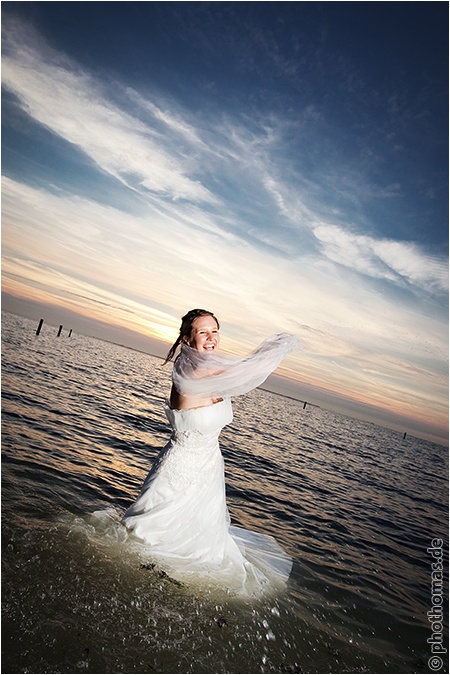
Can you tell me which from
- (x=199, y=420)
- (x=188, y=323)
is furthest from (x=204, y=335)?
(x=199, y=420)

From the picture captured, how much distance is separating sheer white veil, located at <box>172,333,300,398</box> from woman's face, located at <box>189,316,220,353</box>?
0.48ft

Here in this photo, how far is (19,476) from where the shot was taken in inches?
286

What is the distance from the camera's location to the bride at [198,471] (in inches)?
199

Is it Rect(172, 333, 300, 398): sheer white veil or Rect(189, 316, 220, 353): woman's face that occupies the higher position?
Rect(189, 316, 220, 353): woman's face

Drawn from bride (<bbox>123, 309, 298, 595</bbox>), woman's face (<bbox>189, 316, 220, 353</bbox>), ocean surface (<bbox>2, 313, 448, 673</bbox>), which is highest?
woman's face (<bbox>189, 316, 220, 353</bbox>)

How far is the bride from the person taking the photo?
507cm

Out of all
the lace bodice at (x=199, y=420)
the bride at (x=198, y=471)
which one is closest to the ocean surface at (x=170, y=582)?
the bride at (x=198, y=471)

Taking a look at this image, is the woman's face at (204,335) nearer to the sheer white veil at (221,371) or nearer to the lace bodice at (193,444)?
the sheer white veil at (221,371)

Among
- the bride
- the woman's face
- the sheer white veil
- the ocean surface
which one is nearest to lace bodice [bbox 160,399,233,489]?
the bride

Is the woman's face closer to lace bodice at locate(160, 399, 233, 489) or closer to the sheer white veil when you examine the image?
the sheer white veil

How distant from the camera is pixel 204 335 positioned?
5.44m

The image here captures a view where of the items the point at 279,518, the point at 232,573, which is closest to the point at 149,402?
the point at 279,518

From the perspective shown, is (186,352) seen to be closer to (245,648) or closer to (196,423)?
(196,423)

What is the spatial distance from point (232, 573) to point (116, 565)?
166cm
